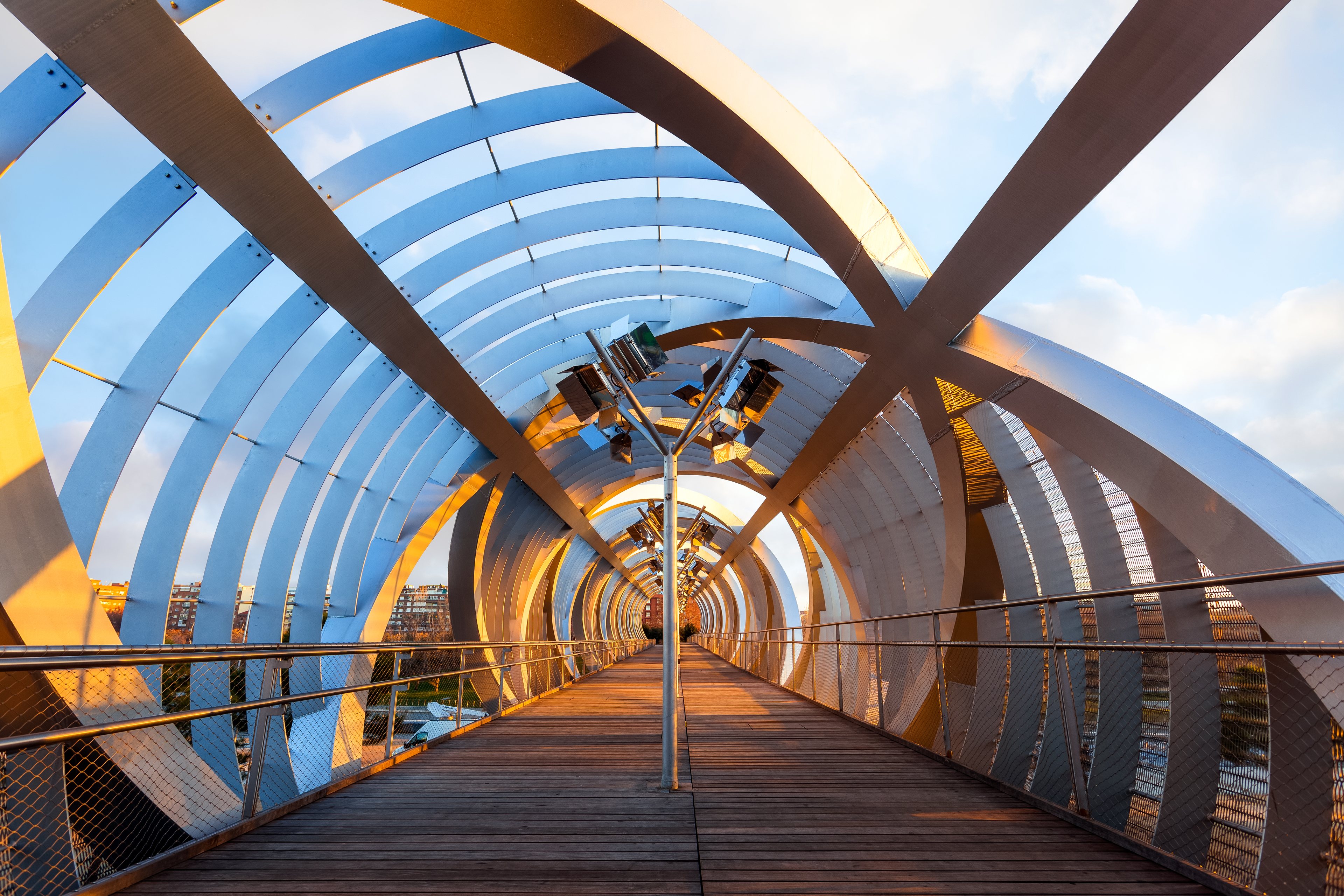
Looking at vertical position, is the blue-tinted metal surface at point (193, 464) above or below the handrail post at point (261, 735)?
above

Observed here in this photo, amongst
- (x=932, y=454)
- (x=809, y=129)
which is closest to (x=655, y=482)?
(x=932, y=454)

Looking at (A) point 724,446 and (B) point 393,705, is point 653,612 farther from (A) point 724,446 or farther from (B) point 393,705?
(A) point 724,446

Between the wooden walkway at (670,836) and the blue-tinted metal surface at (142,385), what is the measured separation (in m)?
3.91

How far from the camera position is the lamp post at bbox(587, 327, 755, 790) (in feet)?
17.1

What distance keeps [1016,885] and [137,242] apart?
7.58 m

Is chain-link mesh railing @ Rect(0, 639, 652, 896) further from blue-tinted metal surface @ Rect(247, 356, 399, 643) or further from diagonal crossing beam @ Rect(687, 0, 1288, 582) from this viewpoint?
diagonal crossing beam @ Rect(687, 0, 1288, 582)

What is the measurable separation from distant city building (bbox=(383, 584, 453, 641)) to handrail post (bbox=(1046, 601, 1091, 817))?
11537 millimetres

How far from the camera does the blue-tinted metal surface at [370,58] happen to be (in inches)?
244

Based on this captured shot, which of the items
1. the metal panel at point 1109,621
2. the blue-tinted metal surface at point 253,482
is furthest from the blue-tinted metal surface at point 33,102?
the metal panel at point 1109,621

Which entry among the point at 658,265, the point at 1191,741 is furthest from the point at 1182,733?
the point at 658,265

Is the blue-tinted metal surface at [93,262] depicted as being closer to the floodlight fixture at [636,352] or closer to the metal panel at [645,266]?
the floodlight fixture at [636,352]

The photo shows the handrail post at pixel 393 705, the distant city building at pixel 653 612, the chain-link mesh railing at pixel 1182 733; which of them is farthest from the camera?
the distant city building at pixel 653 612

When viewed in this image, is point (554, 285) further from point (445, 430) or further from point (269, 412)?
point (269, 412)

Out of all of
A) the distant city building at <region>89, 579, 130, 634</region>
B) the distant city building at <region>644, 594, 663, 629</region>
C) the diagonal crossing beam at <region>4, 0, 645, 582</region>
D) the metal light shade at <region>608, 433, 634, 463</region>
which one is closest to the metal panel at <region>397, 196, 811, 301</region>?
the diagonal crossing beam at <region>4, 0, 645, 582</region>
